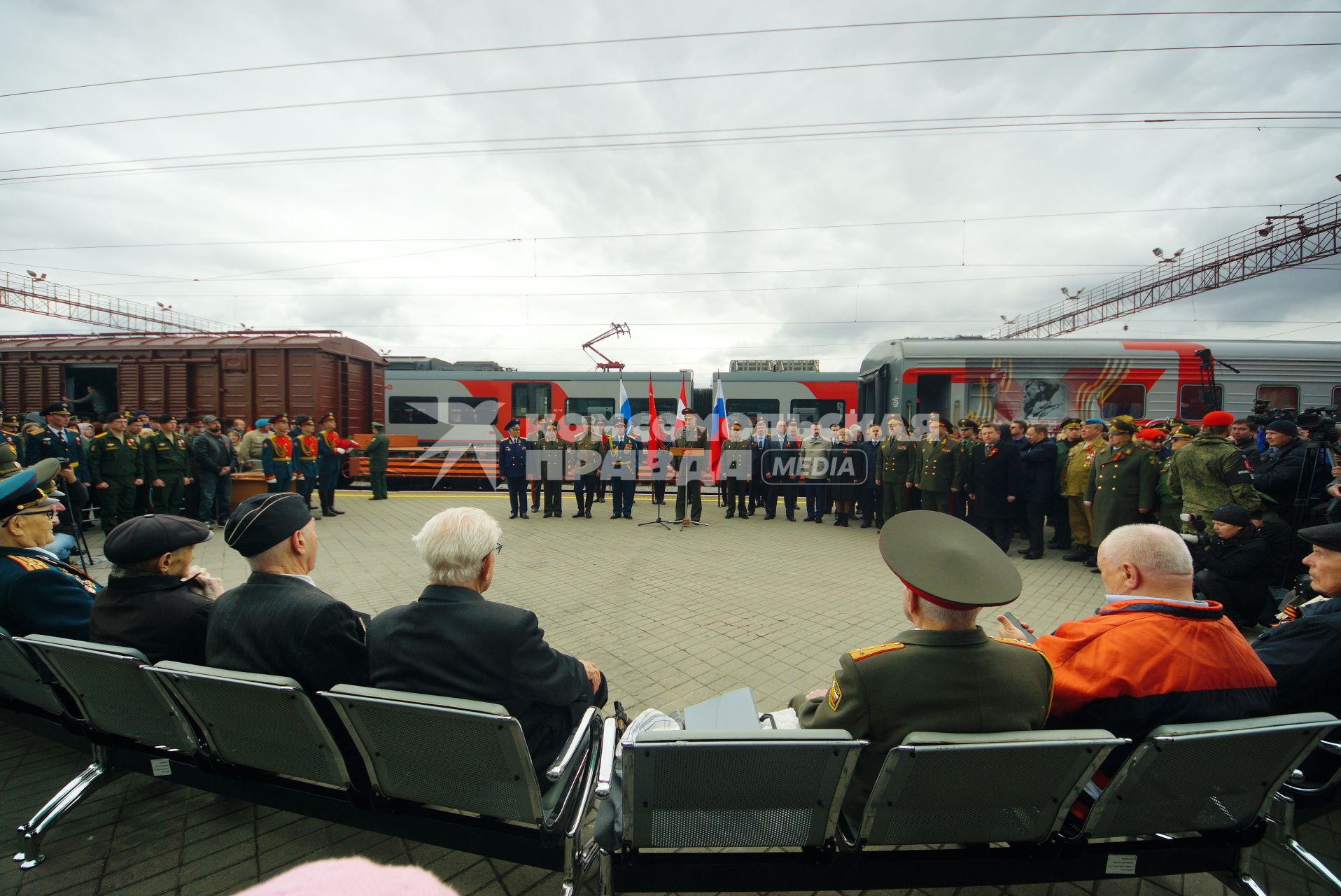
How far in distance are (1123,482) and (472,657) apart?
7.82 metres

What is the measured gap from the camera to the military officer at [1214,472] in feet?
17.6

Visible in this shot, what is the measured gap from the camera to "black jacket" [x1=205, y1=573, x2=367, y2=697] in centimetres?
204

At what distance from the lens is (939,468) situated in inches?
339

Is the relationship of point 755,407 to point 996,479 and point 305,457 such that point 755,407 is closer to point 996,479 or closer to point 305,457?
point 996,479

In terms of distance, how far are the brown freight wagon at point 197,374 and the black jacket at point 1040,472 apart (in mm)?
14637

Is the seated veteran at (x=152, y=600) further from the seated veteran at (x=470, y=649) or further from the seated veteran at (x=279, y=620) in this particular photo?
the seated veteran at (x=470, y=649)

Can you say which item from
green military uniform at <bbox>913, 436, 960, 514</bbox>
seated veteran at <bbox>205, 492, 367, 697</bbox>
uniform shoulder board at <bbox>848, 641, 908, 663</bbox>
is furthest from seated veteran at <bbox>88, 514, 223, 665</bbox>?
green military uniform at <bbox>913, 436, 960, 514</bbox>

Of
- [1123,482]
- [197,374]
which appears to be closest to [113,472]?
[197,374]

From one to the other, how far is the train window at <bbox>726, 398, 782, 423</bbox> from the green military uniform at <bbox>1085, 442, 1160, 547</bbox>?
328 inches

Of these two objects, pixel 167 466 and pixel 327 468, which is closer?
pixel 167 466

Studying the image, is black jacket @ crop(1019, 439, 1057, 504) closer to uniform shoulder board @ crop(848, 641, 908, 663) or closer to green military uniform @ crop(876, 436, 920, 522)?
green military uniform @ crop(876, 436, 920, 522)

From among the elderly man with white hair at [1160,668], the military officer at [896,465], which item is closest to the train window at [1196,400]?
the military officer at [896,465]

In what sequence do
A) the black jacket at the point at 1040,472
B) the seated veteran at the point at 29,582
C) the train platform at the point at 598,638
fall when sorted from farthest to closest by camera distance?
the black jacket at the point at 1040,472 → the seated veteran at the point at 29,582 → the train platform at the point at 598,638

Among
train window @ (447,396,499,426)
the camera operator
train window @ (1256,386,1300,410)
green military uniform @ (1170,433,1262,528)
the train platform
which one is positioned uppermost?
train window @ (1256,386,1300,410)
